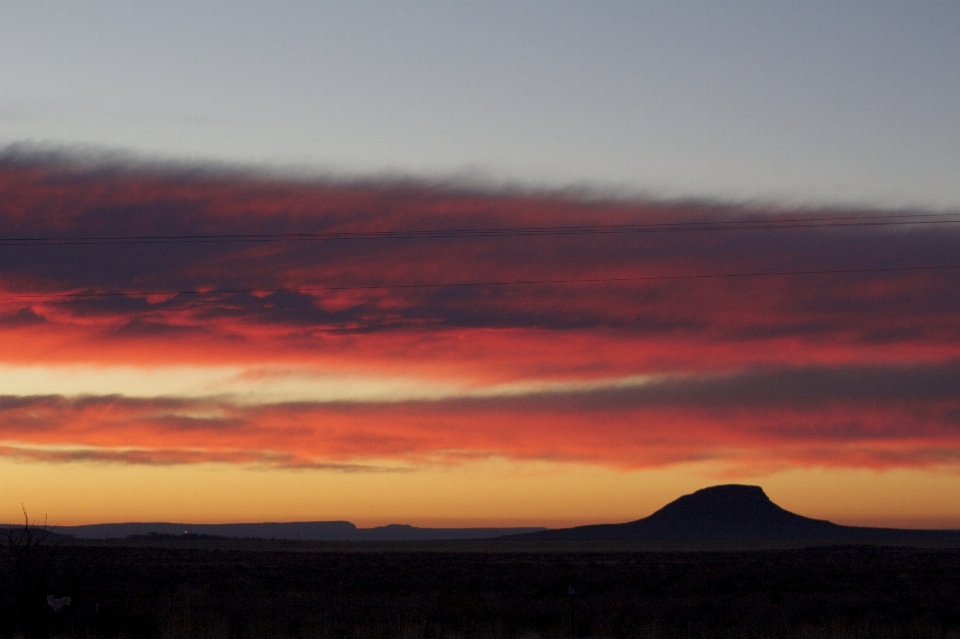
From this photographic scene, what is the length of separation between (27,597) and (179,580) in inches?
1327

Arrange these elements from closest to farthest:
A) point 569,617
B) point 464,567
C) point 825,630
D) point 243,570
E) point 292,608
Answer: point 825,630
point 569,617
point 292,608
point 243,570
point 464,567

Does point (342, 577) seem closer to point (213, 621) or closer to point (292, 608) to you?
point (292, 608)

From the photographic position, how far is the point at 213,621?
3181 centimetres

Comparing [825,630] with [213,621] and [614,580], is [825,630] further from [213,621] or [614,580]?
[614,580]

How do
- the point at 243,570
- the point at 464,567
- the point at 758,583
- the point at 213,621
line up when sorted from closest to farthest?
the point at 213,621 < the point at 758,583 < the point at 243,570 < the point at 464,567

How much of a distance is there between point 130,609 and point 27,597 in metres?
4.09

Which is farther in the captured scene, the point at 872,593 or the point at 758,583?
the point at 758,583

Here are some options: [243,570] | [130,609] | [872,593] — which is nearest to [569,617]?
[130,609]

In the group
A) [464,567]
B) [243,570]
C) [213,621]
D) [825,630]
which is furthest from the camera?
[464,567]

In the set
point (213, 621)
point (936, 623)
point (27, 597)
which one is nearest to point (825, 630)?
point (936, 623)

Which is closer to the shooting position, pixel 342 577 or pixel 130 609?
pixel 130 609

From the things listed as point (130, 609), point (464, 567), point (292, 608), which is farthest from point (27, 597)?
point (464, 567)

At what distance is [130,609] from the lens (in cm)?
3027

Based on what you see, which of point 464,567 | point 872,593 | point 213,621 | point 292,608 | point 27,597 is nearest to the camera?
point 27,597
